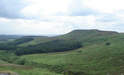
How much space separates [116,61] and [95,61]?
1204 centimetres

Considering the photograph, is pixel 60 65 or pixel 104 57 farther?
pixel 104 57

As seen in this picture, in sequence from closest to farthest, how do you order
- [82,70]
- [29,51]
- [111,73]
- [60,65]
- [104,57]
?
1. [111,73]
2. [82,70]
3. [60,65]
4. [104,57]
5. [29,51]

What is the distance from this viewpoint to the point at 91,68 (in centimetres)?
10019

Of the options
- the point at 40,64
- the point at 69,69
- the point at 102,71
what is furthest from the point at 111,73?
the point at 40,64

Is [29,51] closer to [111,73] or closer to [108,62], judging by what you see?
[108,62]

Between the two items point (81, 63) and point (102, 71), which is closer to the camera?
point (102, 71)

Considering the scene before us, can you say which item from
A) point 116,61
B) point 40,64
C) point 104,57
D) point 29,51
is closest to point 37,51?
point 29,51

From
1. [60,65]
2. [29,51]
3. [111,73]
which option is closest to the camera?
[111,73]

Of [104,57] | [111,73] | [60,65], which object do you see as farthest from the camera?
[104,57]

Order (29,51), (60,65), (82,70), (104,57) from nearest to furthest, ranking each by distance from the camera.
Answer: (82,70) < (60,65) < (104,57) < (29,51)

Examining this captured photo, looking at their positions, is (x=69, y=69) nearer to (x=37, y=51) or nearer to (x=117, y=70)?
(x=117, y=70)

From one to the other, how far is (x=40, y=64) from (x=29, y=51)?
5981 centimetres

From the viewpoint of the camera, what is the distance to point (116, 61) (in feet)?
366

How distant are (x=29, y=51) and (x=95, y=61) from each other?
250 ft
